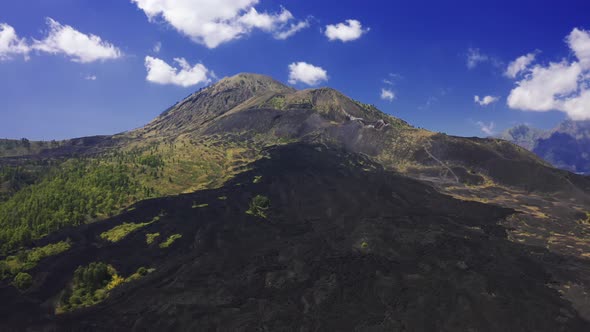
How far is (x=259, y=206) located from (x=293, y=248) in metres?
33.5

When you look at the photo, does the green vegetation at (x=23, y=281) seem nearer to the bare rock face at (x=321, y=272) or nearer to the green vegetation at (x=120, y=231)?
the bare rock face at (x=321, y=272)

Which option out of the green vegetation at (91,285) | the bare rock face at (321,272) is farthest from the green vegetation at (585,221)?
the green vegetation at (91,285)

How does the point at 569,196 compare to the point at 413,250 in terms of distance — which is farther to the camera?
the point at 569,196

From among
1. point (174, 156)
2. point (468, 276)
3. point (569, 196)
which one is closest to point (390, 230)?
point (468, 276)

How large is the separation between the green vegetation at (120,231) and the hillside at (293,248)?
77cm

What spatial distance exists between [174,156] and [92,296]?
12051 centimetres

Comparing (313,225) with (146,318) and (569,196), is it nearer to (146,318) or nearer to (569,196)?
(146,318)

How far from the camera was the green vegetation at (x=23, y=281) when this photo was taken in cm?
6762

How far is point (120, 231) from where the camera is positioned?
93.6 m

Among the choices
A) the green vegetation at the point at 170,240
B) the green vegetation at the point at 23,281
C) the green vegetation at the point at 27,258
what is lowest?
the green vegetation at the point at 23,281

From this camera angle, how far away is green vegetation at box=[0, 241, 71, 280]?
74.2 meters

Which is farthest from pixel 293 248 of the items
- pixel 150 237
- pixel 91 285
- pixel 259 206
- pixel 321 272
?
pixel 91 285

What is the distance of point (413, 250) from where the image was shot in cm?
7394

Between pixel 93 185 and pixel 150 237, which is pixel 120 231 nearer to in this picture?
pixel 150 237
